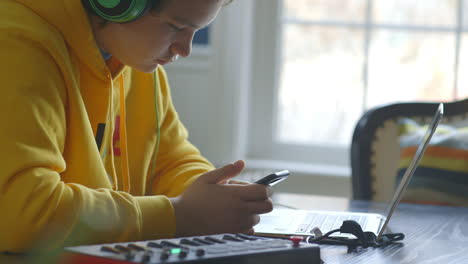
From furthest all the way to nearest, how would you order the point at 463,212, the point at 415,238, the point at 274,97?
the point at 274,97, the point at 463,212, the point at 415,238

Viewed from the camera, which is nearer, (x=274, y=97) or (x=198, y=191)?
(x=198, y=191)

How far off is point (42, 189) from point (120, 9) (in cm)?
28

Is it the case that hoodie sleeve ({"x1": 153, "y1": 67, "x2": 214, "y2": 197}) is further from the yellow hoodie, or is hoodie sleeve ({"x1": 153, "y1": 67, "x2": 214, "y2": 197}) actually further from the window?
the window

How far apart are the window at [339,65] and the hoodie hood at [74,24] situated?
1675 millimetres

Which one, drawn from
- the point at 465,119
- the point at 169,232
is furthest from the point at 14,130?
the point at 465,119

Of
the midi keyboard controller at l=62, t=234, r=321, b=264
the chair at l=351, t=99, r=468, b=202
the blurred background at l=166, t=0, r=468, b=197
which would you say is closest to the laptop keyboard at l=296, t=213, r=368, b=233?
the midi keyboard controller at l=62, t=234, r=321, b=264

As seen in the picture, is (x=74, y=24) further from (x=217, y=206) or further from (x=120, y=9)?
(x=217, y=206)

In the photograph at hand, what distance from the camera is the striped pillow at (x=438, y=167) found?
71.4 inches

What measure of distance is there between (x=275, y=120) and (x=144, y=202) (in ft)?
6.01

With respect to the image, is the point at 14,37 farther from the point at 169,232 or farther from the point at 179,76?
the point at 179,76

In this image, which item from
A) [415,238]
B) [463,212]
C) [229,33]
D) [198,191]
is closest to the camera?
[198,191]

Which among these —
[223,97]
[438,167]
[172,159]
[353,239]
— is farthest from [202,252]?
[223,97]

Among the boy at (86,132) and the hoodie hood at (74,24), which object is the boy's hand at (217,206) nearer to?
the boy at (86,132)

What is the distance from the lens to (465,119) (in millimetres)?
1918
